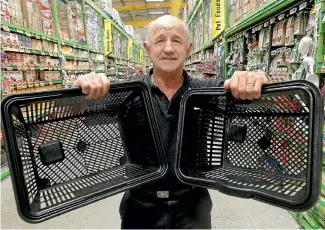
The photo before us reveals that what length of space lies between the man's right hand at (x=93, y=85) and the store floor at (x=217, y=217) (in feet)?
4.69

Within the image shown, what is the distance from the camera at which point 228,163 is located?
104 cm

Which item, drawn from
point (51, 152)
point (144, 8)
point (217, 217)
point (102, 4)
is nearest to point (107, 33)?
point (102, 4)

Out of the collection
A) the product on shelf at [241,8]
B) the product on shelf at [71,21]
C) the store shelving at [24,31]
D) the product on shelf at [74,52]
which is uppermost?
the product on shelf at [71,21]

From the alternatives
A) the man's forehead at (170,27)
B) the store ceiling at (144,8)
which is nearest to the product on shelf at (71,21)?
the man's forehead at (170,27)

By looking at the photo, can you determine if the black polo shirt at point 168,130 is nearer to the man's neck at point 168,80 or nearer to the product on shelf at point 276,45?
the man's neck at point 168,80

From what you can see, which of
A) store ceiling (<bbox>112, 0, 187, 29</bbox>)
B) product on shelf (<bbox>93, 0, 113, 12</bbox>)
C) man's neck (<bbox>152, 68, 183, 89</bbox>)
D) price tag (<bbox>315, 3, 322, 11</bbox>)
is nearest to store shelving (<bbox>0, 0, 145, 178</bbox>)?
product on shelf (<bbox>93, 0, 113, 12</bbox>)

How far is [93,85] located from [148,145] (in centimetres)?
36

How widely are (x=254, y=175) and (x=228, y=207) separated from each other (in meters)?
1.28

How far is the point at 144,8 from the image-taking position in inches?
644

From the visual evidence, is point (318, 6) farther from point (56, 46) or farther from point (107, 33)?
point (107, 33)

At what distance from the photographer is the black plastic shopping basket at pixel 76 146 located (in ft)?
2.43

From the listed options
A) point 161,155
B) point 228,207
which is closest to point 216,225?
point 228,207

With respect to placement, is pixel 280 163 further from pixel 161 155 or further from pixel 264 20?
pixel 264 20

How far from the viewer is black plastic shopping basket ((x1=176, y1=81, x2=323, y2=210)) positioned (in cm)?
70
